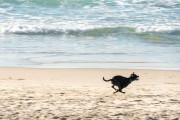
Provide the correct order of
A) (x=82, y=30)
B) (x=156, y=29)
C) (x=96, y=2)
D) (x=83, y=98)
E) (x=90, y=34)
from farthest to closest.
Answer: (x=96, y=2) → (x=156, y=29) → (x=82, y=30) → (x=90, y=34) → (x=83, y=98)

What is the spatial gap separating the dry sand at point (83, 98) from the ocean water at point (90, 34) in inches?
56.8

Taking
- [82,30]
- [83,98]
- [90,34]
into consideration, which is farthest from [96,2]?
[83,98]

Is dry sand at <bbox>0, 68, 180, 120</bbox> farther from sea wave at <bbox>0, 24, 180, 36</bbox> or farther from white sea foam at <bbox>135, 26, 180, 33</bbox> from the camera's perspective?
white sea foam at <bbox>135, 26, 180, 33</bbox>

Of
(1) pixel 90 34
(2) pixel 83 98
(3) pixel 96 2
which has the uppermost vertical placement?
(3) pixel 96 2

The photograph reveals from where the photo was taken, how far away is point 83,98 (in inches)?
270

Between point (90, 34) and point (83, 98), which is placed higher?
point (90, 34)

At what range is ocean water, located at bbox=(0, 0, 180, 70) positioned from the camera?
11.1 metres

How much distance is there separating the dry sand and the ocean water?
144cm

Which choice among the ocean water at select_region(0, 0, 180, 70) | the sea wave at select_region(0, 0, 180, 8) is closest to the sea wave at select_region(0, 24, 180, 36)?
the ocean water at select_region(0, 0, 180, 70)

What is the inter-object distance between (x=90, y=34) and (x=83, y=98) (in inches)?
356

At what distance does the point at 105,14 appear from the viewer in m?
Result: 19.8

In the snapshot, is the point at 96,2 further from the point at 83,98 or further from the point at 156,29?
the point at 83,98

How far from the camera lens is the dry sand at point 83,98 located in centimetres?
608

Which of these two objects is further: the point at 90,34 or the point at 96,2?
the point at 96,2
